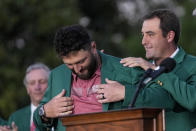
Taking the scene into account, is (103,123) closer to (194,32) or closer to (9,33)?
(9,33)

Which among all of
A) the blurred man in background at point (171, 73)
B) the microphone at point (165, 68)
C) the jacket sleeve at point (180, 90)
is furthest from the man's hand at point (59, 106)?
the microphone at point (165, 68)

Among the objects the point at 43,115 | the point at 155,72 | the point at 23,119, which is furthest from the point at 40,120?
the point at 23,119

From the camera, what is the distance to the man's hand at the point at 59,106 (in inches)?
228

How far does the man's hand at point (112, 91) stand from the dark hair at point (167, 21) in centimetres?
101

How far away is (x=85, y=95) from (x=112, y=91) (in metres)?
0.53

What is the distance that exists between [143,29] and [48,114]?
1345 millimetres

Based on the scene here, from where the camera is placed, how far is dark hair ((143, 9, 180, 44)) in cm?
627

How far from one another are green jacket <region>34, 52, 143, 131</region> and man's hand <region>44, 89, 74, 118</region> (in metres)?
0.17

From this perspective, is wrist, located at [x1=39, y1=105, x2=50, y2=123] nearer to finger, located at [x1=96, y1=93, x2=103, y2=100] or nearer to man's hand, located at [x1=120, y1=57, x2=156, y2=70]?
finger, located at [x1=96, y1=93, x2=103, y2=100]

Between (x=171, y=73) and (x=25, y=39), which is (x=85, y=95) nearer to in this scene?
(x=171, y=73)

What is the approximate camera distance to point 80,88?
604 centimetres

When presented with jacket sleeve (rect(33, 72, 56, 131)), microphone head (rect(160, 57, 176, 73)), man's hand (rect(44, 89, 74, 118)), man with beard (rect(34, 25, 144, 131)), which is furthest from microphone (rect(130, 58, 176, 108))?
jacket sleeve (rect(33, 72, 56, 131))

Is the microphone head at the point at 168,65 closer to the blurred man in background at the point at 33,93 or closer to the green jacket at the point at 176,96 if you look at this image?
the green jacket at the point at 176,96

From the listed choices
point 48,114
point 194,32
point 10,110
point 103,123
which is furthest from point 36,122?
point 194,32
